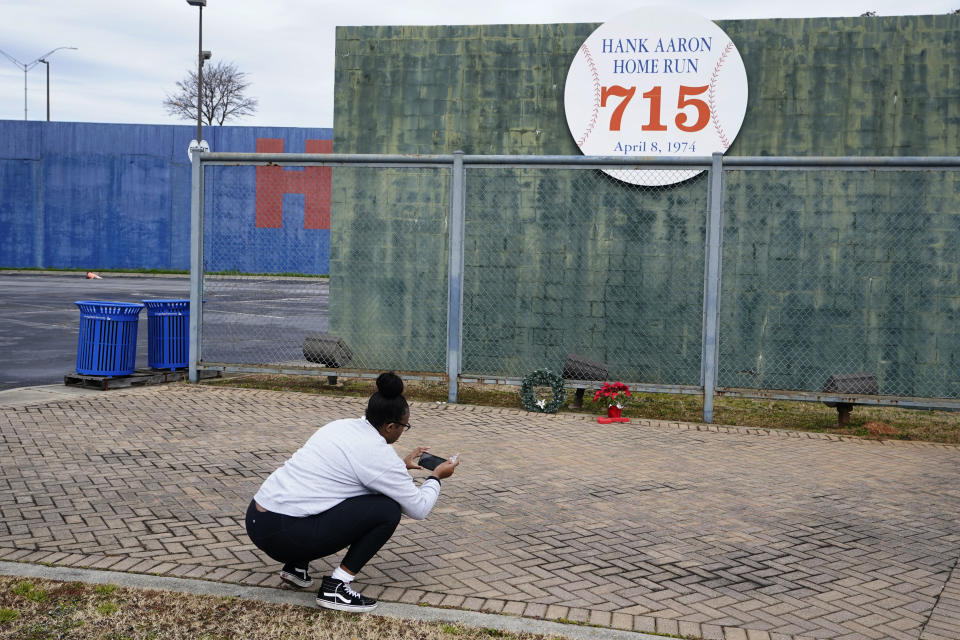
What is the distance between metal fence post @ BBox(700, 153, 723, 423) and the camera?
9.79 m

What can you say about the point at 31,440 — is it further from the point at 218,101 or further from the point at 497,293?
the point at 218,101

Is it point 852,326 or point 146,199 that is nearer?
point 852,326

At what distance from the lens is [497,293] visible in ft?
39.4

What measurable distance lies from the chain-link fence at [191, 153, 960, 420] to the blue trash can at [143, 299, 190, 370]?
33 centimetres

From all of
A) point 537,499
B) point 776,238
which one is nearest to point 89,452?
point 537,499

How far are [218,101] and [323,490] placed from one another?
2578 inches

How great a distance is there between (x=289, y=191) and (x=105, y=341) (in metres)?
32.0

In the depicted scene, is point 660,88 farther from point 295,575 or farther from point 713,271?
point 295,575

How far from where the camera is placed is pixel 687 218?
458 inches

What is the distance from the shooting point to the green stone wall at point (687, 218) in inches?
441

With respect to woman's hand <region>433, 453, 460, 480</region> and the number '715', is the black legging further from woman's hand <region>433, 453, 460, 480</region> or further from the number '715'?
the number '715'

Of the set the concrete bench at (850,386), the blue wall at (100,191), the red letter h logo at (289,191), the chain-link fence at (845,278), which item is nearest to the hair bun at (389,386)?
the concrete bench at (850,386)

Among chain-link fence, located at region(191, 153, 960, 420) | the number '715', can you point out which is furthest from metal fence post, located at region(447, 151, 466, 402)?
the number '715'

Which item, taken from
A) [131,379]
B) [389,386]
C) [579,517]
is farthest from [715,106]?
[389,386]
